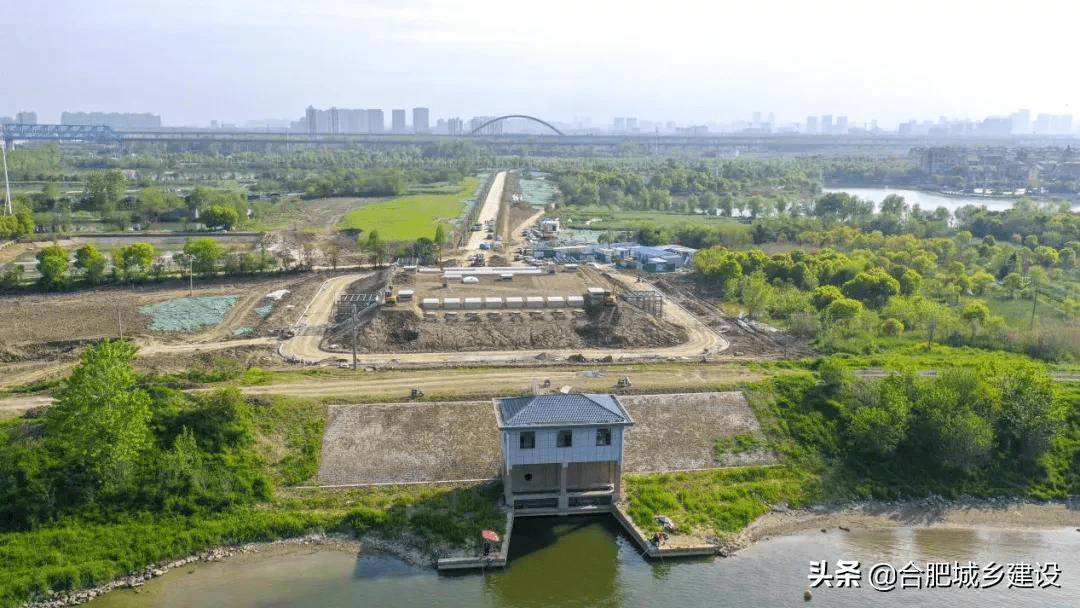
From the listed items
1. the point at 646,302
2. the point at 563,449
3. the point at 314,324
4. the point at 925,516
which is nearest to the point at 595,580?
the point at 563,449

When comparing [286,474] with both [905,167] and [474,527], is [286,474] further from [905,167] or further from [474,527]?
A: [905,167]

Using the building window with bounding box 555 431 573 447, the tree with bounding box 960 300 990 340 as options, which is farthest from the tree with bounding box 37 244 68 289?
the tree with bounding box 960 300 990 340

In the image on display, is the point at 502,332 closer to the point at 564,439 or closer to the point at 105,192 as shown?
the point at 564,439

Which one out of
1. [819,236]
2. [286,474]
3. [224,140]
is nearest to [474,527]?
[286,474]

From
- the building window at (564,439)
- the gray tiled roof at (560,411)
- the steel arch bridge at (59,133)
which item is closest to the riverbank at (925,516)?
the gray tiled roof at (560,411)

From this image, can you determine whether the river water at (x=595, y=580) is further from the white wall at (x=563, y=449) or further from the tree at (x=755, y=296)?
the tree at (x=755, y=296)
